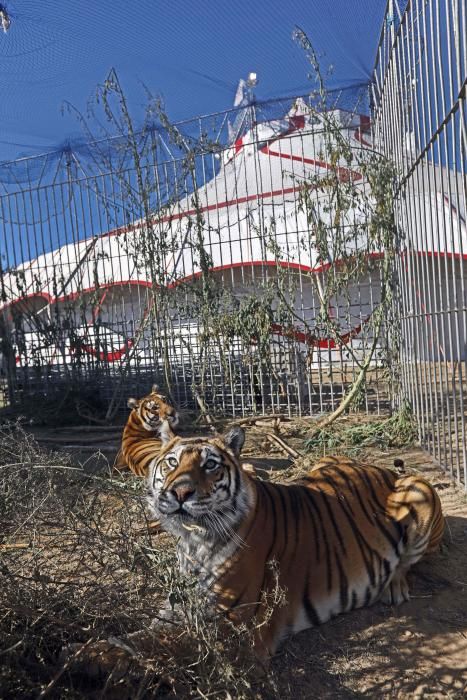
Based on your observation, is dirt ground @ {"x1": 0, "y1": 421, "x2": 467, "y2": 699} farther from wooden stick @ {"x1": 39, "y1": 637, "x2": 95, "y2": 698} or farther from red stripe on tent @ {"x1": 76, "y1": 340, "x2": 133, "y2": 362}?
red stripe on tent @ {"x1": 76, "y1": 340, "x2": 133, "y2": 362}

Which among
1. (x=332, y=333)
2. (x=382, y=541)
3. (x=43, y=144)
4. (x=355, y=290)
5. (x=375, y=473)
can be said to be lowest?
(x=382, y=541)

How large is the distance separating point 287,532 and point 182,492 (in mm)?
560

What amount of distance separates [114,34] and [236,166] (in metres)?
2.30

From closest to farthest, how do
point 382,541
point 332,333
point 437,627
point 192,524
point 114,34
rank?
point 192,524, point 437,627, point 382,541, point 332,333, point 114,34

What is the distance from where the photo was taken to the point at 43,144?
10391mm

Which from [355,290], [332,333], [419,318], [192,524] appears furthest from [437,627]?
[355,290]

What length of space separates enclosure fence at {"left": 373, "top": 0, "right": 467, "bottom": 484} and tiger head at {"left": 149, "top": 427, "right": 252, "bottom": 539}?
2006 millimetres

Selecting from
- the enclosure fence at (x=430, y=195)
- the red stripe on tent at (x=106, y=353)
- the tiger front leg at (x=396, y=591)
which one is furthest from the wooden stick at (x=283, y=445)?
the red stripe on tent at (x=106, y=353)

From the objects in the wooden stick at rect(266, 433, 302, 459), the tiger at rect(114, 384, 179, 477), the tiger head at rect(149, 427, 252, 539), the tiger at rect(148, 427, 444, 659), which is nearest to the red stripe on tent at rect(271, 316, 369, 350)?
the wooden stick at rect(266, 433, 302, 459)

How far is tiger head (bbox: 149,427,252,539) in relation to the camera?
2342mm

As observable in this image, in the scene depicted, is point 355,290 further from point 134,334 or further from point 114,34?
point 114,34

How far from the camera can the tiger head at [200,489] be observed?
7.68 ft

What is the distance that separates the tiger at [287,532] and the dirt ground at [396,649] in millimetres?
78

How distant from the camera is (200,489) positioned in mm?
2365
